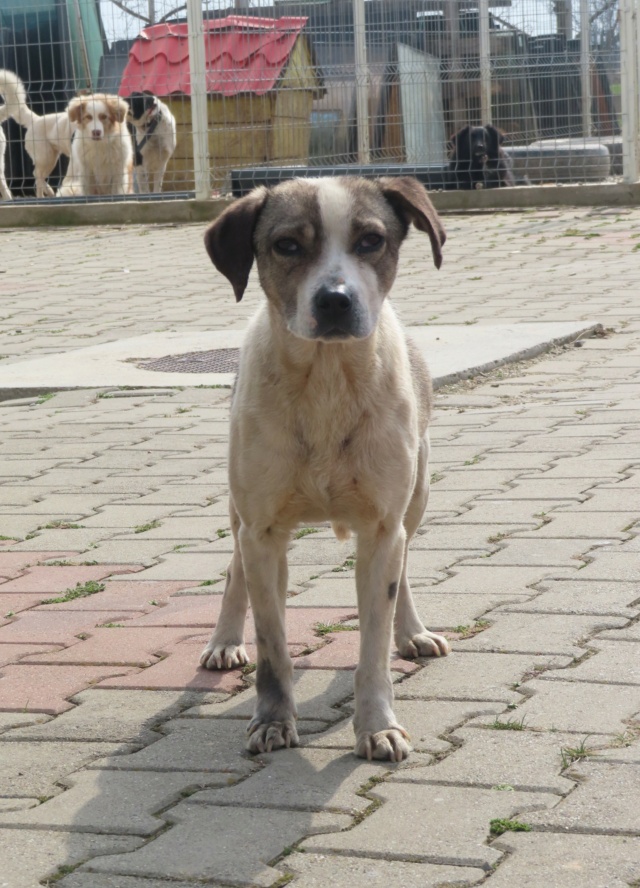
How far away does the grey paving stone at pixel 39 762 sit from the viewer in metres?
3.05

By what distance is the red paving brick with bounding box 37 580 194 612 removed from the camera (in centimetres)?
442

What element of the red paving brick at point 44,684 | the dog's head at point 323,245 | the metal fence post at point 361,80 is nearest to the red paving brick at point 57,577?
the red paving brick at point 44,684

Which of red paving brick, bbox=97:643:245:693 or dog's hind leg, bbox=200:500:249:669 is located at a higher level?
dog's hind leg, bbox=200:500:249:669

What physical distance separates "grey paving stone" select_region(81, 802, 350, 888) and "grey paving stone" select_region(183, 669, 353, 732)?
0.62 metres

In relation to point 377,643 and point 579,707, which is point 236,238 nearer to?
point 377,643

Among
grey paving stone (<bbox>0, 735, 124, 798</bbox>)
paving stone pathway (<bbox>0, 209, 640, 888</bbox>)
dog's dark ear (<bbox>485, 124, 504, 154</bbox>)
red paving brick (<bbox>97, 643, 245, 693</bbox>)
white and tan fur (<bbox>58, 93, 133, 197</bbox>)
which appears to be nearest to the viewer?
paving stone pathway (<bbox>0, 209, 640, 888</bbox>)

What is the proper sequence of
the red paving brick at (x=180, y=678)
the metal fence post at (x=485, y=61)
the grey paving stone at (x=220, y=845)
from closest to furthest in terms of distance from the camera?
1. the grey paving stone at (x=220, y=845)
2. the red paving brick at (x=180, y=678)
3. the metal fence post at (x=485, y=61)

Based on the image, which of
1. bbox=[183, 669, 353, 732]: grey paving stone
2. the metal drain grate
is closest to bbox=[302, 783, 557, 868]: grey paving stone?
bbox=[183, 669, 353, 732]: grey paving stone

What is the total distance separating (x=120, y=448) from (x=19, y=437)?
0.70 meters

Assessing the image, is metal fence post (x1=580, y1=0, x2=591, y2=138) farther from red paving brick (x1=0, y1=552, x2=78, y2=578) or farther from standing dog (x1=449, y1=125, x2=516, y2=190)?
red paving brick (x1=0, y1=552, x2=78, y2=578)

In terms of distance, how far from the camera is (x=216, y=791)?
A: 3006 mm

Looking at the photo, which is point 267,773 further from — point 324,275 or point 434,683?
point 324,275

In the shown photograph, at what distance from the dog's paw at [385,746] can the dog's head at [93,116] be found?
16210 millimetres

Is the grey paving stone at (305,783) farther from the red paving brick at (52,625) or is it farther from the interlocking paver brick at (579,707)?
the red paving brick at (52,625)
